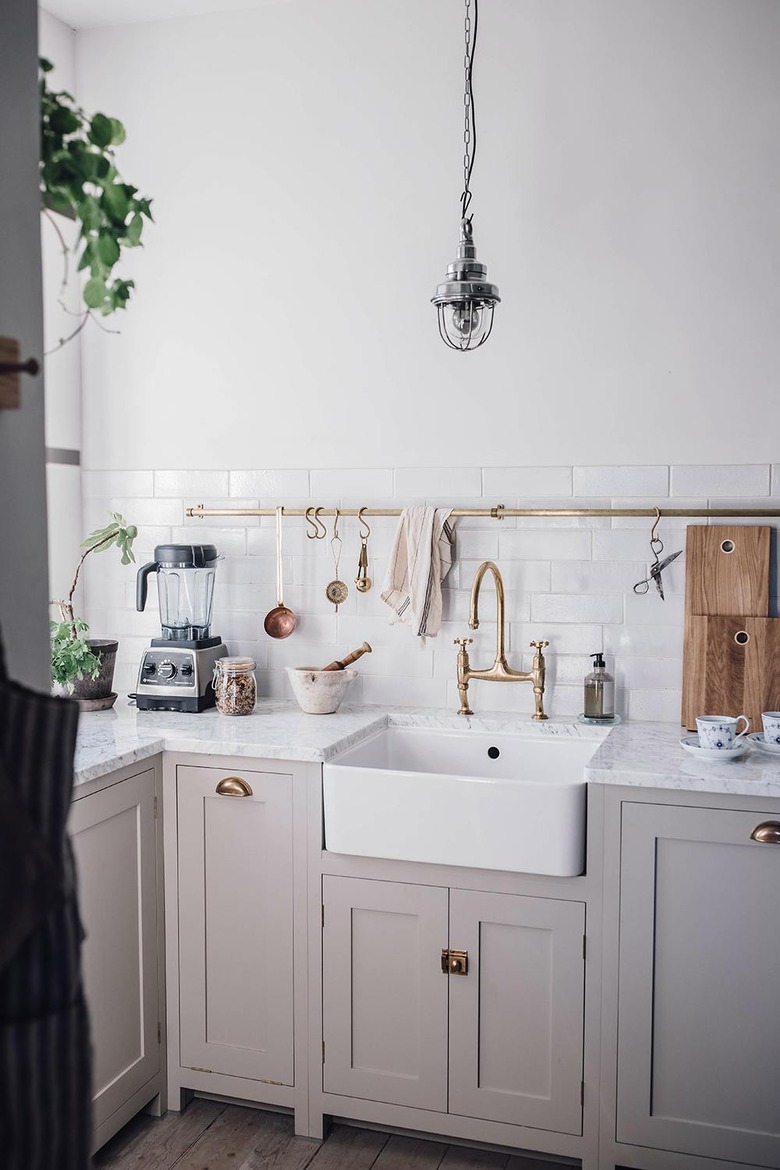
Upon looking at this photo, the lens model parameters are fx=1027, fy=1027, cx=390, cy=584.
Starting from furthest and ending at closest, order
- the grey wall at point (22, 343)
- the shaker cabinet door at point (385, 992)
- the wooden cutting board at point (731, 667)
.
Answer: the wooden cutting board at point (731, 667)
the shaker cabinet door at point (385, 992)
the grey wall at point (22, 343)

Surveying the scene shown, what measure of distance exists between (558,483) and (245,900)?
1.34m

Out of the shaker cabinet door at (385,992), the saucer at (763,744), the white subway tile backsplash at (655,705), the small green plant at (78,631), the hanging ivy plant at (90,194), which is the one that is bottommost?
the shaker cabinet door at (385,992)

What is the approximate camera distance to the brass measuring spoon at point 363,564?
2912 millimetres

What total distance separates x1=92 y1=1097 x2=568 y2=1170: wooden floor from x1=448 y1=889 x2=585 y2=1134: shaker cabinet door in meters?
0.18

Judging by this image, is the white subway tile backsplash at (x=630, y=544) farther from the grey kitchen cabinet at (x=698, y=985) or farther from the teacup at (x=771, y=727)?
the grey kitchen cabinet at (x=698, y=985)

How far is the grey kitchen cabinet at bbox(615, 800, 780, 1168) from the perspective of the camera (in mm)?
2117

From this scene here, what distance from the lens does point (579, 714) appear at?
9.06 feet

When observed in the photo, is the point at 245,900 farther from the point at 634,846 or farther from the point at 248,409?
the point at 248,409

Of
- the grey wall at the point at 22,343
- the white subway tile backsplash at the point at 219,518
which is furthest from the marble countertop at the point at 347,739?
Answer: the grey wall at the point at 22,343

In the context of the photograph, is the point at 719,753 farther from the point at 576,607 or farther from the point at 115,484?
the point at 115,484

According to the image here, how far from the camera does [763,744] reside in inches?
92.7

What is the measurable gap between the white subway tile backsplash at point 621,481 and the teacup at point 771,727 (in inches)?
25.5

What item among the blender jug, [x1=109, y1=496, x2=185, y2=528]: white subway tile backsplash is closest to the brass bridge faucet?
the blender jug

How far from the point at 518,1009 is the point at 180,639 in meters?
1.36
